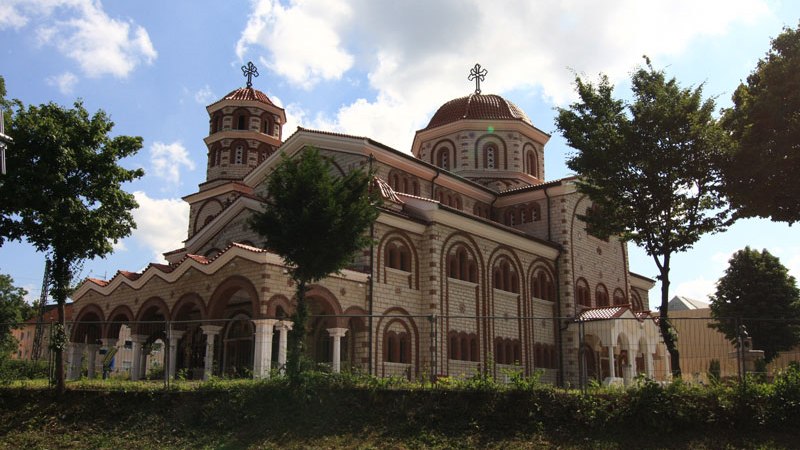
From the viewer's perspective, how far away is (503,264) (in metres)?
31.5

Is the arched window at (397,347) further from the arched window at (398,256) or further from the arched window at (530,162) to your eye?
the arched window at (530,162)

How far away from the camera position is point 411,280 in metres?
27.7

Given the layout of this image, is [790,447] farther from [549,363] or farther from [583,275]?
[583,275]

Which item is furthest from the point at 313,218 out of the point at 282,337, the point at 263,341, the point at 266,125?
the point at 266,125

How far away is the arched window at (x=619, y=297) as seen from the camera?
124ft

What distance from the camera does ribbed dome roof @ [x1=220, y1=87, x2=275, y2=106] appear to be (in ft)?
129

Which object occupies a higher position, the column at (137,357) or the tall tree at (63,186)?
the tall tree at (63,186)

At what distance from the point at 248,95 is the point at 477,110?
524 inches

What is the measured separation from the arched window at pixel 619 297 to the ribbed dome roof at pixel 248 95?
21987mm

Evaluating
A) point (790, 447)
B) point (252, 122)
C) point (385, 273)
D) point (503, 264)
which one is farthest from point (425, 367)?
point (252, 122)

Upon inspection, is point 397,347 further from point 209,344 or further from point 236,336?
point 209,344

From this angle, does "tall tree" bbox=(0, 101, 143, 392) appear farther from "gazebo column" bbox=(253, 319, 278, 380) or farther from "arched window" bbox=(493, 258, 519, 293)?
"arched window" bbox=(493, 258, 519, 293)

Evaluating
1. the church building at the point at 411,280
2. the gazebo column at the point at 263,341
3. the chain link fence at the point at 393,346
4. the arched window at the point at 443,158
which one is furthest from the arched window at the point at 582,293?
the gazebo column at the point at 263,341

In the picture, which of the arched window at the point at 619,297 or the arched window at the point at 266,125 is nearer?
the arched window at the point at 619,297
